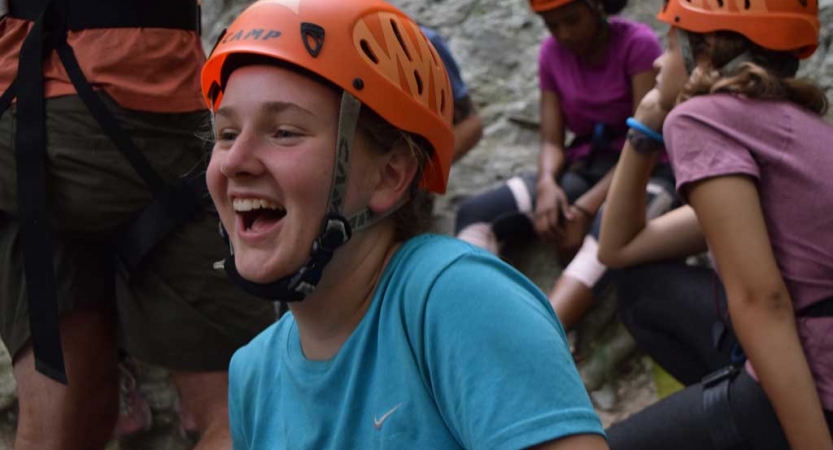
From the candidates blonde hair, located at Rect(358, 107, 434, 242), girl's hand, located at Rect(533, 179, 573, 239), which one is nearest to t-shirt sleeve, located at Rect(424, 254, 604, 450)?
blonde hair, located at Rect(358, 107, 434, 242)

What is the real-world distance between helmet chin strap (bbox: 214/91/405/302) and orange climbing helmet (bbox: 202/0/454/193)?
0.05 meters

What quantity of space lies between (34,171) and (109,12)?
0.49m

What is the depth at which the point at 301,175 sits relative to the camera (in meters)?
1.85

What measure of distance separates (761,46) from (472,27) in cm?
351

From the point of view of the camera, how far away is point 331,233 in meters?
1.88

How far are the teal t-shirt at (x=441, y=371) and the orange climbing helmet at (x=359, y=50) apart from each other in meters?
0.25

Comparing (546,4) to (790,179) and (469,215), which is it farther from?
(790,179)

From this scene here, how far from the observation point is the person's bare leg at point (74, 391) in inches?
122

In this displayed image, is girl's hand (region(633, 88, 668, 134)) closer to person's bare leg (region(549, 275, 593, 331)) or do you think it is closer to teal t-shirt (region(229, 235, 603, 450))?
person's bare leg (region(549, 275, 593, 331))

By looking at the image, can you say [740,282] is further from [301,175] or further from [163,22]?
[163,22]

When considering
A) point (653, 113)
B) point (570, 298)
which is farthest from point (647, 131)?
point (570, 298)

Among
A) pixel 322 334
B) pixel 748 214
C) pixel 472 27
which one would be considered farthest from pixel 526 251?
pixel 322 334

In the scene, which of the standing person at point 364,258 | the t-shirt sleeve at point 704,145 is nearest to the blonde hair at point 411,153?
the standing person at point 364,258

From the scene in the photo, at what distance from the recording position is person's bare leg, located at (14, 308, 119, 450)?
10.2ft
